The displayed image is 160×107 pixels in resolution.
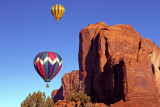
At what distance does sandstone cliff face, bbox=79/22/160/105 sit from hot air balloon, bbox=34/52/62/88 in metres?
28.5

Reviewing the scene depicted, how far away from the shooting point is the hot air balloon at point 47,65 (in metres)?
47.9

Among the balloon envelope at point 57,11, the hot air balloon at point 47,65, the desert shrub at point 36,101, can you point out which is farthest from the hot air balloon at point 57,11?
the desert shrub at point 36,101

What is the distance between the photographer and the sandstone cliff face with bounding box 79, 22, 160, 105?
241 feet

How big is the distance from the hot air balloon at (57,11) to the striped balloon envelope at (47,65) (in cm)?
1210

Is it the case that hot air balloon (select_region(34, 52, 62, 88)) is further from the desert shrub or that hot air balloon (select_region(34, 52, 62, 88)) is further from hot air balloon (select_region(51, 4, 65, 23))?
hot air balloon (select_region(51, 4, 65, 23))

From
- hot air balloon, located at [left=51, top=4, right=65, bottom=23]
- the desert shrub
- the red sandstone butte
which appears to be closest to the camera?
the desert shrub

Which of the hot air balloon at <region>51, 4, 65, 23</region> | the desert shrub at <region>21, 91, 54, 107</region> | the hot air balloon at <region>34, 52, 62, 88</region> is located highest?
the hot air balloon at <region>51, 4, 65, 23</region>

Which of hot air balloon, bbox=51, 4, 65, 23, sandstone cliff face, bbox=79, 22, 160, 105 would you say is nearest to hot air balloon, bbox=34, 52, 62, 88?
hot air balloon, bbox=51, 4, 65, 23

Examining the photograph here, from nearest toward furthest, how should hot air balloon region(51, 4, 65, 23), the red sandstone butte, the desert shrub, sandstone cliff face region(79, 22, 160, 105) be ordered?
the desert shrub, hot air balloon region(51, 4, 65, 23), the red sandstone butte, sandstone cliff face region(79, 22, 160, 105)

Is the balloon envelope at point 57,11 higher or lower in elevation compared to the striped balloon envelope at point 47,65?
higher

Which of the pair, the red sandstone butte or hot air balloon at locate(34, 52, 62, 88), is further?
the red sandstone butte

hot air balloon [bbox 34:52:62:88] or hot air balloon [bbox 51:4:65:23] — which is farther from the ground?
hot air balloon [bbox 51:4:65:23]

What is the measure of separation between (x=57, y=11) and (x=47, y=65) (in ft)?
49.8

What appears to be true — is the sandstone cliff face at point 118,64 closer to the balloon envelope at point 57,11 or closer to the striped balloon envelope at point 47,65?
the balloon envelope at point 57,11
